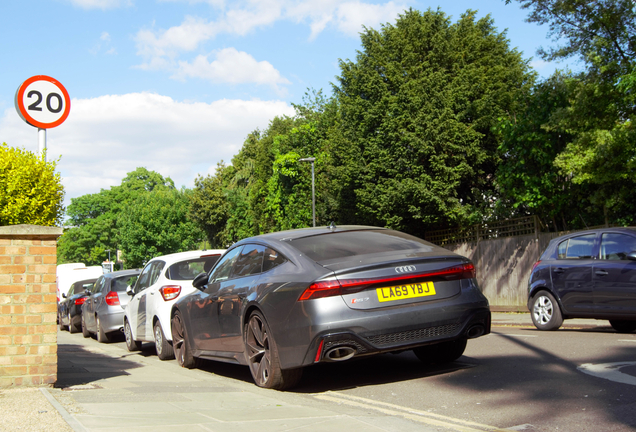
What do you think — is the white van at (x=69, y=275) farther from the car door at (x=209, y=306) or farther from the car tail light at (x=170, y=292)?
the car door at (x=209, y=306)

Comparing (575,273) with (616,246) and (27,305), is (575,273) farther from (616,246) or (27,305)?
(27,305)

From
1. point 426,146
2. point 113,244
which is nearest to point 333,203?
point 426,146

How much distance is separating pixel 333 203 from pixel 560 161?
19.4m

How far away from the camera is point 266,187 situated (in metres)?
53.6

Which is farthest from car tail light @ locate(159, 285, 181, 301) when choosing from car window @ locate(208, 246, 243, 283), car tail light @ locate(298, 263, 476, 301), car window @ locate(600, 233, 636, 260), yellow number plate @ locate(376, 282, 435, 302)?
car window @ locate(600, 233, 636, 260)

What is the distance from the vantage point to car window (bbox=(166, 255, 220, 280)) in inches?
445

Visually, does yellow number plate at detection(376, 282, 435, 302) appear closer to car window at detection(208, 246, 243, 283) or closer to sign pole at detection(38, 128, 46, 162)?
car window at detection(208, 246, 243, 283)

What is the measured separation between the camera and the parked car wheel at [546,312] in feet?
36.7

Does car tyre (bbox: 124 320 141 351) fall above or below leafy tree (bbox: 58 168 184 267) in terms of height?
below

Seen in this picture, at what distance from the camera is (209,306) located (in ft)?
26.7

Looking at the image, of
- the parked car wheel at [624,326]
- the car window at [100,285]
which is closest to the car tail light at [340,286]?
the parked car wheel at [624,326]

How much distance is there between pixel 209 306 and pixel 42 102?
3644 mm

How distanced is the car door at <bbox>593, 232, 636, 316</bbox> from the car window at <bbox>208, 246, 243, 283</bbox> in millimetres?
5822

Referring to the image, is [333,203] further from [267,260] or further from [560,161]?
[267,260]
